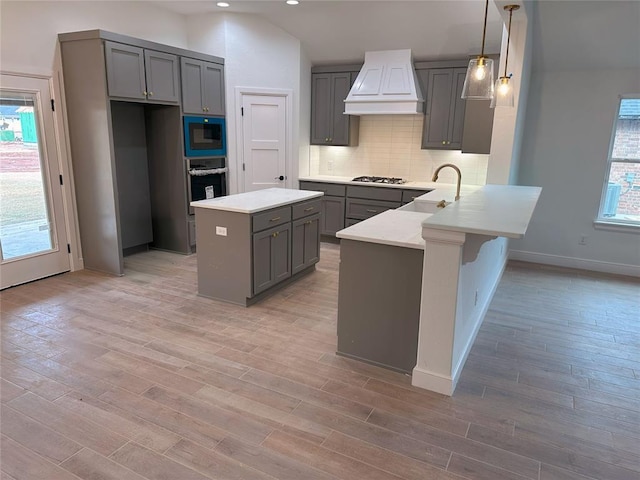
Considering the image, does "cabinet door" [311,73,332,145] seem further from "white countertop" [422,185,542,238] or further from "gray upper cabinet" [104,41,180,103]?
"white countertop" [422,185,542,238]

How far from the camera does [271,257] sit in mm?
3887

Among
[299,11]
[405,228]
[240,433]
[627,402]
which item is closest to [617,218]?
[627,402]

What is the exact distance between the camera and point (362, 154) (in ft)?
20.6

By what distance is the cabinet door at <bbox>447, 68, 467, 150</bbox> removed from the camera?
17.2 feet

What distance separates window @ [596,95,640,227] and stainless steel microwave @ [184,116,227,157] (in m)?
4.61

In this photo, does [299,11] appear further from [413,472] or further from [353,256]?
[413,472]

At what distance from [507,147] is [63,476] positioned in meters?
4.22

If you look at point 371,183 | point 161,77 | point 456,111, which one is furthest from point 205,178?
point 456,111

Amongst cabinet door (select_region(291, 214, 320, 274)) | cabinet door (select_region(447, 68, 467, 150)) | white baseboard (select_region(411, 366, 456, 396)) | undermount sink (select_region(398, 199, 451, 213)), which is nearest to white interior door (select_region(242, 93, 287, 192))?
cabinet door (select_region(291, 214, 320, 274))

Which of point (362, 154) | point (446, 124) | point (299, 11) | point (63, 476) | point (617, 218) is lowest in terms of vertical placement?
point (63, 476)

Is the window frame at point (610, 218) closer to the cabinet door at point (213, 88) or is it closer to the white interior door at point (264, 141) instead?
the white interior door at point (264, 141)

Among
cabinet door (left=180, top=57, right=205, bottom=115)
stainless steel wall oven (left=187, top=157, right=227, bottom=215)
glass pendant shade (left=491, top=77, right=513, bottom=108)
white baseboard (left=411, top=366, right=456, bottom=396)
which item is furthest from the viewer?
stainless steel wall oven (left=187, top=157, right=227, bottom=215)

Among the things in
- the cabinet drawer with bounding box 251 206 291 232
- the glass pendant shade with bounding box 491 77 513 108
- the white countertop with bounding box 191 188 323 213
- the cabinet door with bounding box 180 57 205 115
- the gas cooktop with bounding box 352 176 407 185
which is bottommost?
the cabinet drawer with bounding box 251 206 291 232

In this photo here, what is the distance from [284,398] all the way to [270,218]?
174 centimetres
